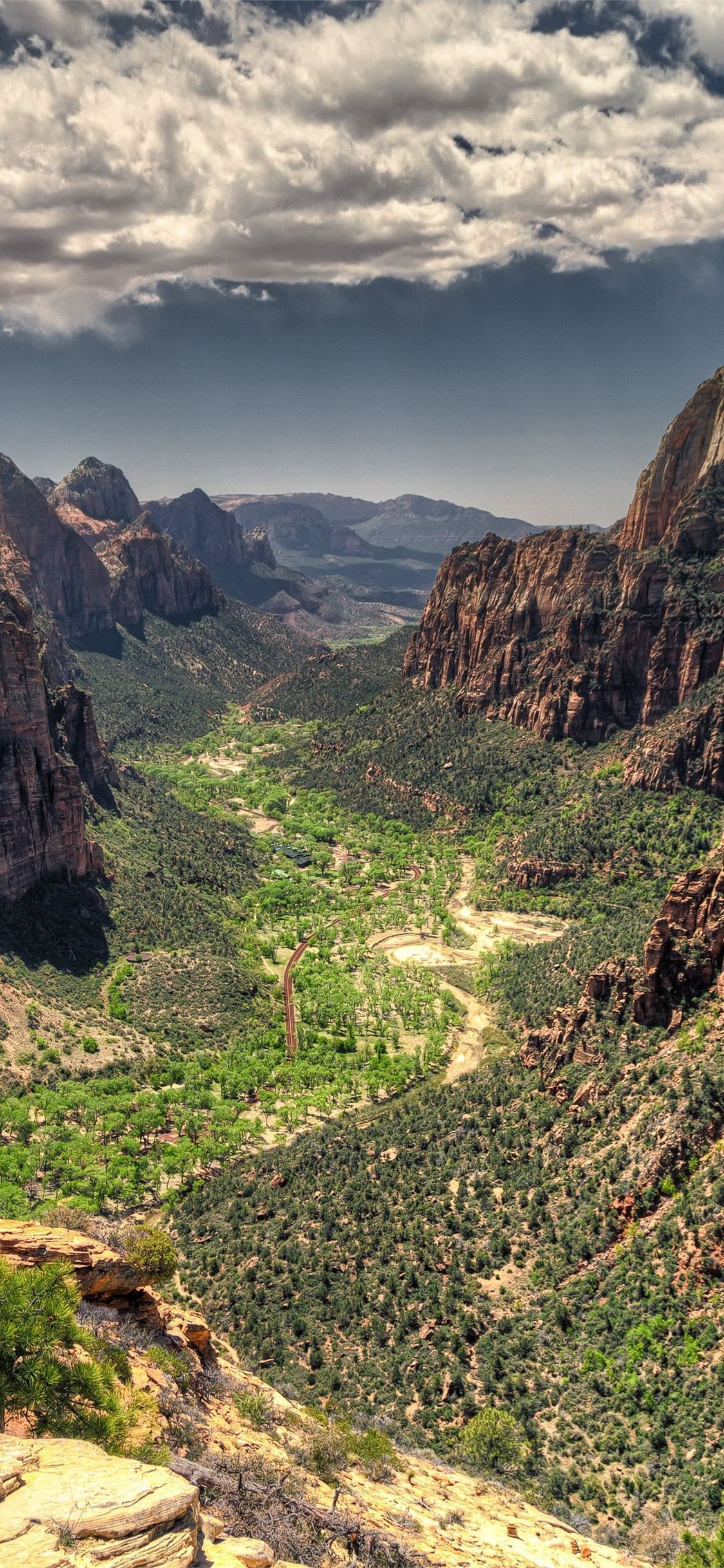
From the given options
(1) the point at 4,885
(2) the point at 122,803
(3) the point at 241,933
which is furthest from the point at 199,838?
(1) the point at 4,885

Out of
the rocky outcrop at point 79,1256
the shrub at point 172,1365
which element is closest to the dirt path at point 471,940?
the shrub at point 172,1365

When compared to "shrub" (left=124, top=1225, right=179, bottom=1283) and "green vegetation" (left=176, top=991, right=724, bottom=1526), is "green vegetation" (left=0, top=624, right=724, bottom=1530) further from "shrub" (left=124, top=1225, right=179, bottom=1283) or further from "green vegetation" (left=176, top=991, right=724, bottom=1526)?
"shrub" (left=124, top=1225, right=179, bottom=1283)

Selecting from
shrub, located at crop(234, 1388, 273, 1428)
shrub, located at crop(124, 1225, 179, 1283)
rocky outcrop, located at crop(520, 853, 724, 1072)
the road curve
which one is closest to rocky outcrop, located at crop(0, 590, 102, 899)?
the road curve

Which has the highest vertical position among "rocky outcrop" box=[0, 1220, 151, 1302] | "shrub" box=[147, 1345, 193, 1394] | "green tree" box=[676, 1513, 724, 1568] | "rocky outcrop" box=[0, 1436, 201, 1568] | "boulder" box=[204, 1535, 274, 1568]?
"rocky outcrop" box=[0, 1436, 201, 1568]

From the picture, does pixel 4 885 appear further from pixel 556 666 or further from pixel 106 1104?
pixel 556 666

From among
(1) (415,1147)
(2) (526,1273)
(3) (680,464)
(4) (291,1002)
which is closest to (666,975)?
(2) (526,1273)
